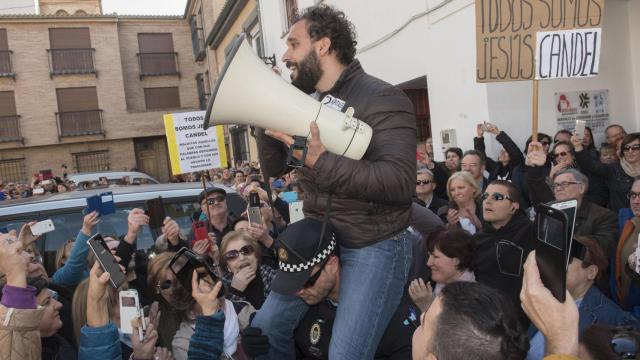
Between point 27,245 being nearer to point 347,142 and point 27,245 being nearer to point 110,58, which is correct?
point 347,142

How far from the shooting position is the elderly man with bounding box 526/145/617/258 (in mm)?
3643

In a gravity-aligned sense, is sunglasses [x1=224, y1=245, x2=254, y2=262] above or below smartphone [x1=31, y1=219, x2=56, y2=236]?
below

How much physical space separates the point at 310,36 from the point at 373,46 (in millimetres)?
7666

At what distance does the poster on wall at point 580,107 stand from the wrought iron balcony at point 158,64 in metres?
28.4

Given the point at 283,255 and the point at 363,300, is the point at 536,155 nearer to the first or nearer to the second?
the point at 363,300

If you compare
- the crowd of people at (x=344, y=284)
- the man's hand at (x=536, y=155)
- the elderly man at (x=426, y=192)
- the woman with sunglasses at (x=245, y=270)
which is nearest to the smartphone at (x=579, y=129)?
the crowd of people at (x=344, y=284)

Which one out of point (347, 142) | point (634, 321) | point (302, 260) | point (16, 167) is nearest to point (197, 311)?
point (302, 260)

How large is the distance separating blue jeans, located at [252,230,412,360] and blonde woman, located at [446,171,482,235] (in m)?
2.34

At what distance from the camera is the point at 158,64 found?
103ft

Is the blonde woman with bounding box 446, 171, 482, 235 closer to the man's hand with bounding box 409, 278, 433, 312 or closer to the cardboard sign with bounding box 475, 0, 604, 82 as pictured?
the cardboard sign with bounding box 475, 0, 604, 82

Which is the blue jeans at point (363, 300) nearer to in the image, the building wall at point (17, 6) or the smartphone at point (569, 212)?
the smartphone at point (569, 212)

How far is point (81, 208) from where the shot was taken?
4.77 m

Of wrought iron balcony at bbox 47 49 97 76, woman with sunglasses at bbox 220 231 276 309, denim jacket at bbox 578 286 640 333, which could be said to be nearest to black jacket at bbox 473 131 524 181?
denim jacket at bbox 578 286 640 333

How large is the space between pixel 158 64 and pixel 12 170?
1057 centimetres
